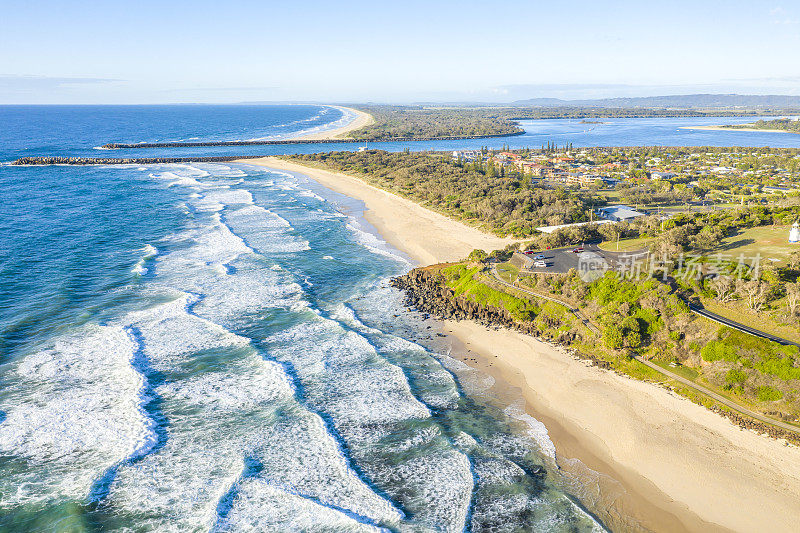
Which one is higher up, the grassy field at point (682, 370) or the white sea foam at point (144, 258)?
the white sea foam at point (144, 258)

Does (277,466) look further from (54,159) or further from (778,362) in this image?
(54,159)

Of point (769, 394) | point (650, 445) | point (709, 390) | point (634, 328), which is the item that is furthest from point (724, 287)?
point (650, 445)

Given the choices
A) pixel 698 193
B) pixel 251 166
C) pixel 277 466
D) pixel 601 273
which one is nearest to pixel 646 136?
pixel 698 193

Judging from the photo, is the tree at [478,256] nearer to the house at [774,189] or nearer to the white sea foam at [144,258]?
the white sea foam at [144,258]

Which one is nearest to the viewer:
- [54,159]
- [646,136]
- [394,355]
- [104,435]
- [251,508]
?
[251,508]

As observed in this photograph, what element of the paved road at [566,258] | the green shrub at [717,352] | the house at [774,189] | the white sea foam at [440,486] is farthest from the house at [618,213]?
the white sea foam at [440,486]

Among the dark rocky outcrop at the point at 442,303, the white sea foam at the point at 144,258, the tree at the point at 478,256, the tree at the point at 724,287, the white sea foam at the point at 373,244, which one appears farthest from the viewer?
the white sea foam at the point at 373,244
